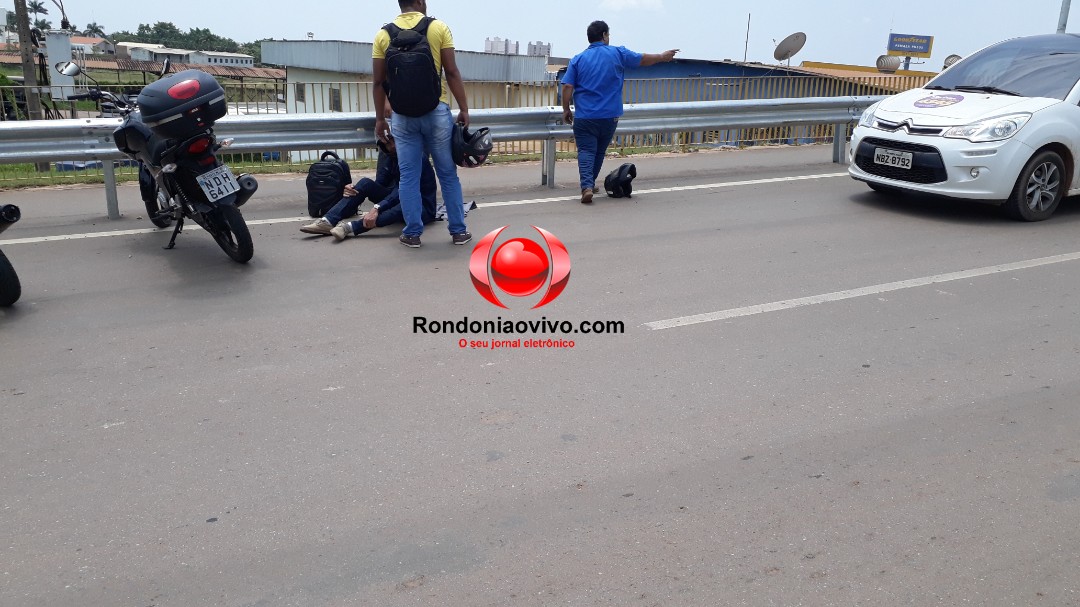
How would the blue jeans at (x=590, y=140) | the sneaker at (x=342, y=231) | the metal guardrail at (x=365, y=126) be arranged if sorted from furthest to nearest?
the blue jeans at (x=590, y=140) → the metal guardrail at (x=365, y=126) → the sneaker at (x=342, y=231)

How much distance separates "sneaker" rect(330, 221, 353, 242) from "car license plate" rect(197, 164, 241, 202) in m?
1.03

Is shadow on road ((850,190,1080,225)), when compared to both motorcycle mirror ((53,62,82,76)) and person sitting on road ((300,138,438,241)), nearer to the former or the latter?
person sitting on road ((300,138,438,241))

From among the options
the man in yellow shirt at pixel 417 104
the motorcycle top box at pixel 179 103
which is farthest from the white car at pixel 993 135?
the motorcycle top box at pixel 179 103

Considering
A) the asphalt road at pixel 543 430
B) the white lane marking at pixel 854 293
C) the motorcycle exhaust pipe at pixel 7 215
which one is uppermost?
the motorcycle exhaust pipe at pixel 7 215

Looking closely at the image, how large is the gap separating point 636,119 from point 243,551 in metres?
8.27

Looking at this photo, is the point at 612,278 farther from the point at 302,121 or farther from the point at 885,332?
the point at 302,121

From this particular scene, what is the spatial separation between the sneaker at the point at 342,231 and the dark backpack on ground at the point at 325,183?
61 cm

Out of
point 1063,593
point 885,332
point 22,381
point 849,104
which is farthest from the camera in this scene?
point 849,104

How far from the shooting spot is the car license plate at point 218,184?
6.36 meters

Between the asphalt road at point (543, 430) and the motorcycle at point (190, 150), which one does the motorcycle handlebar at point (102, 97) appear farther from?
the asphalt road at point (543, 430)

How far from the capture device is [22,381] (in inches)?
181

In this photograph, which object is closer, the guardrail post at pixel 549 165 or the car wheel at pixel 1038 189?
the car wheel at pixel 1038 189

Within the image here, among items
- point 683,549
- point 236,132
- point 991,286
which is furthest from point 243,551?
point 236,132

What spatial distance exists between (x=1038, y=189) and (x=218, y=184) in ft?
23.0
